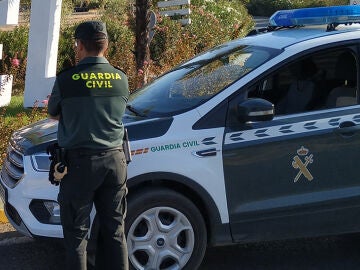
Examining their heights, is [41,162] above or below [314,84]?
below

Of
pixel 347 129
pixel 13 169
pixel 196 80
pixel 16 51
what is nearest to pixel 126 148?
pixel 13 169

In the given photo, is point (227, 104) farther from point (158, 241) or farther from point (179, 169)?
point (158, 241)

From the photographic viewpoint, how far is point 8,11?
32.7ft

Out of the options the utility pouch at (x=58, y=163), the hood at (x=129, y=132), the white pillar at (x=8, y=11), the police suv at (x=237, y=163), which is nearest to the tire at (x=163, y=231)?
the police suv at (x=237, y=163)

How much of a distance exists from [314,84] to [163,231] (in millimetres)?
1660

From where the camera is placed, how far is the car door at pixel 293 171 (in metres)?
4.31

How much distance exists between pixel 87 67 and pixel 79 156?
1.73ft

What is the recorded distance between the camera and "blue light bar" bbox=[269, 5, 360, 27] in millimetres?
4988

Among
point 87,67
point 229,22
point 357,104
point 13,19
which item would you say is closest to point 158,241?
point 87,67

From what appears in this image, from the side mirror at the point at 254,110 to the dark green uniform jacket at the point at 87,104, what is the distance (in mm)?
984

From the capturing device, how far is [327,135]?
441 centimetres

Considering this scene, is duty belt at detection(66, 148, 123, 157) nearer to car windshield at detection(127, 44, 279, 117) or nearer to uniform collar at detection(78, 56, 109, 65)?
uniform collar at detection(78, 56, 109, 65)

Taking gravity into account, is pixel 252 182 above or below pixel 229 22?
below

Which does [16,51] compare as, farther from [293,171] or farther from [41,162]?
[293,171]
